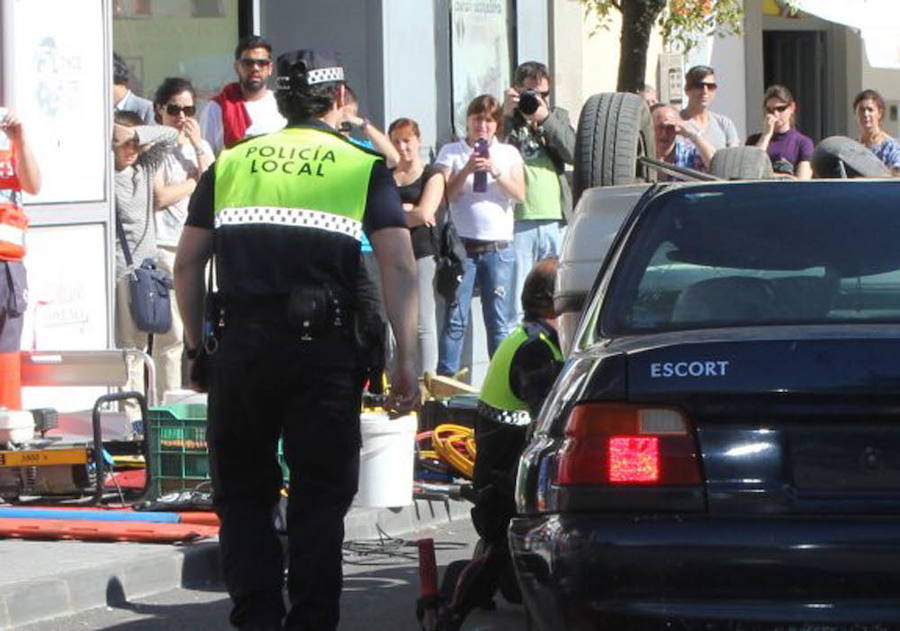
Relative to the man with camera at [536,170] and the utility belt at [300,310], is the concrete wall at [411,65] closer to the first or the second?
the man with camera at [536,170]

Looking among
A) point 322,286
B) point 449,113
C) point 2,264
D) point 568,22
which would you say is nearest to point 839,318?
point 322,286

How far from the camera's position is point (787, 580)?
4.68 metres

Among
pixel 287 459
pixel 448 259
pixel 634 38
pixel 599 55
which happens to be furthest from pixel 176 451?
pixel 599 55

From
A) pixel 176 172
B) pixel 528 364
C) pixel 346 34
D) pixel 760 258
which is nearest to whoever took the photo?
pixel 760 258

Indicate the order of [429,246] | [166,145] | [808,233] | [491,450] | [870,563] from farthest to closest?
[429,246] < [166,145] < [491,450] < [808,233] < [870,563]

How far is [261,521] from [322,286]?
728 mm

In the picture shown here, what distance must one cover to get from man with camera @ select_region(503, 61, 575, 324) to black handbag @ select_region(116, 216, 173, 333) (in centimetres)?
278

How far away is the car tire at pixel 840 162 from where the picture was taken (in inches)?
356

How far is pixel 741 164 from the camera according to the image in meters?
10.6

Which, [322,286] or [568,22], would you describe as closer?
[322,286]

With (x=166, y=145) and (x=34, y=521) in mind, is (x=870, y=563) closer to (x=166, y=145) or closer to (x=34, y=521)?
(x=34, y=521)

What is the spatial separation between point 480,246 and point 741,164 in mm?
2996

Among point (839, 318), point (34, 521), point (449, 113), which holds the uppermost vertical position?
point (449, 113)

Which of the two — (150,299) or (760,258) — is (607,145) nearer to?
(150,299)
